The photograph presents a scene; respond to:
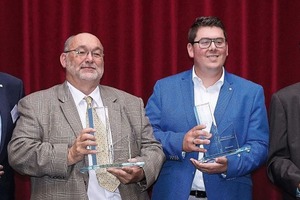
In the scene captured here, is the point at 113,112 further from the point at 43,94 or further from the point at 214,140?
the point at 214,140

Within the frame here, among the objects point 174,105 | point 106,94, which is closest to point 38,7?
point 106,94

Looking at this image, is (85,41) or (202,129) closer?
(202,129)

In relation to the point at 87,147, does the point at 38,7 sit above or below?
above

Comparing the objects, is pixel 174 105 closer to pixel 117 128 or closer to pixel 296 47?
pixel 117 128

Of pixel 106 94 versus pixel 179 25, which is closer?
pixel 106 94

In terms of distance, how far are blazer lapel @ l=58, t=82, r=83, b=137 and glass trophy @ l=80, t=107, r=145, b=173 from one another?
0.58ft

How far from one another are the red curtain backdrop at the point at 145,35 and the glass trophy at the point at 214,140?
3.73 feet

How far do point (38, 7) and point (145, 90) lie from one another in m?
1.00

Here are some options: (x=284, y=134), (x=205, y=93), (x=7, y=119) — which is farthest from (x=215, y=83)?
(x=7, y=119)

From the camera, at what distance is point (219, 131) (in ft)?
9.52

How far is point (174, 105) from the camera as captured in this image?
10.3ft

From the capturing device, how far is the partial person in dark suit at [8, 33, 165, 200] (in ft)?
8.79

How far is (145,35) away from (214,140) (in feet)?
4.46

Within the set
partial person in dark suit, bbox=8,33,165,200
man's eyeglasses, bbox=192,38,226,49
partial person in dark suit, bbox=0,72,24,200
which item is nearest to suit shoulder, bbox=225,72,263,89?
man's eyeglasses, bbox=192,38,226,49
